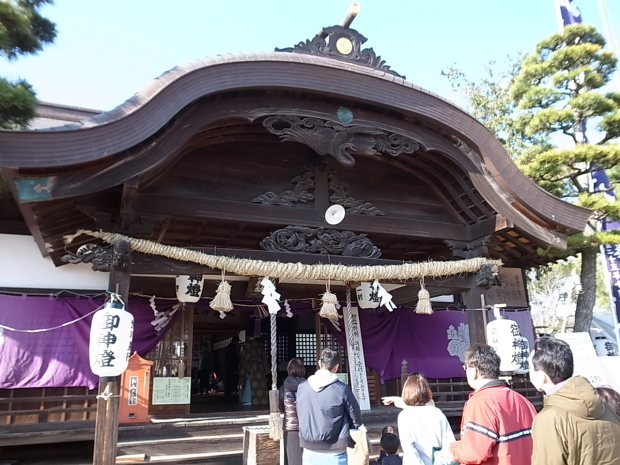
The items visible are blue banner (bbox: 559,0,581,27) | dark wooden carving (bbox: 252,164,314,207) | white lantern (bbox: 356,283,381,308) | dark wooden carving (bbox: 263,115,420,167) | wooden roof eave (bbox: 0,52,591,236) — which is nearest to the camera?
wooden roof eave (bbox: 0,52,591,236)

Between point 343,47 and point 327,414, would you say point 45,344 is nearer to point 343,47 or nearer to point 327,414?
point 327,414

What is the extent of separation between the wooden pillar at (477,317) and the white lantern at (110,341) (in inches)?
187

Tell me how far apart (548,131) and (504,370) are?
21.9ft

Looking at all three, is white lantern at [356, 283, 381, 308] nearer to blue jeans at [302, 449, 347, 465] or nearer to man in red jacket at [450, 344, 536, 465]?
blue jeans at [302, 449, 347, 465]

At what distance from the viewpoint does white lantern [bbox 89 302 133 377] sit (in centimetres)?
499

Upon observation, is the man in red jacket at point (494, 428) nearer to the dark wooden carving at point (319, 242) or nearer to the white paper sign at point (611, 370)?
the dark wooden carving at point (319, 242)

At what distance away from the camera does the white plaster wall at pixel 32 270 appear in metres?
7.41

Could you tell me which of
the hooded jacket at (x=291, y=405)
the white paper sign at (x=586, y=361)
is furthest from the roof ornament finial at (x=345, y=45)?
the white paper sign at (x=586, y=361)

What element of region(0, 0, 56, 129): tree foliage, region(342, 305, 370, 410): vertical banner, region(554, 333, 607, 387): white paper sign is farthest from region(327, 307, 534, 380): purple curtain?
region(0, 0, 56, 129): tree foliage

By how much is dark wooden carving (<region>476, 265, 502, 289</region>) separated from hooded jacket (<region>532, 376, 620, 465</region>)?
4664mm

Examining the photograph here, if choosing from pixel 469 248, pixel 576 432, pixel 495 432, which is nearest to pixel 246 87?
pixel 469 248

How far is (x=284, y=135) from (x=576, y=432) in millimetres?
4507

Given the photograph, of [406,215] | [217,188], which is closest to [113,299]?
[217,188]

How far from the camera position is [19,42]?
5.78 m
